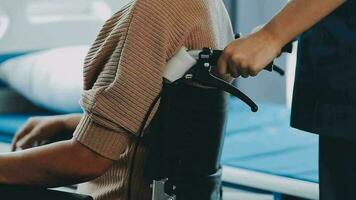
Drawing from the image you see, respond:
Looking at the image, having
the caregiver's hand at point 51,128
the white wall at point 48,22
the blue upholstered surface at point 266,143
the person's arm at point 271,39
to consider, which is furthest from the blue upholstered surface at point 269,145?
the person's arm at point 271,39

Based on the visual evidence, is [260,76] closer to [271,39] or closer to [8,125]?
[8,125]

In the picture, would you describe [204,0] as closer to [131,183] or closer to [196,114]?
[196,114]

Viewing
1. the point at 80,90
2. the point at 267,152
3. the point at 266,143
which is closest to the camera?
the point at 267,152

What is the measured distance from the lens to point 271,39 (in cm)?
110

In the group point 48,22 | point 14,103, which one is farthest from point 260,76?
point 14,103

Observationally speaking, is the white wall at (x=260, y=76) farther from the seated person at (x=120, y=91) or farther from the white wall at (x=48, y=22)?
the seated person at (x=120, y=91)

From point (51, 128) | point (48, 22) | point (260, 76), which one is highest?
point (48, 22)

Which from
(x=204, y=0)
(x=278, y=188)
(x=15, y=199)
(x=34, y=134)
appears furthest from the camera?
(x=278, y=188)

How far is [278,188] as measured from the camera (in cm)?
184

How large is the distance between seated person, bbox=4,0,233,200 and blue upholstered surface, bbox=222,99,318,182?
2.40 feet

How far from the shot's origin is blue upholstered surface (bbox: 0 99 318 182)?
196 centimetres

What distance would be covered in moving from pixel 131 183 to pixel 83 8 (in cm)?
172

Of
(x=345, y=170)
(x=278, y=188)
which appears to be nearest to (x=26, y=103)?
(x=278, y=188)

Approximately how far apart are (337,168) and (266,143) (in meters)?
0.98
